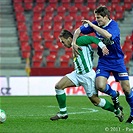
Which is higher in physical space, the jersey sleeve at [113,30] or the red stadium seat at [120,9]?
the jersey sleeve at [113,30]

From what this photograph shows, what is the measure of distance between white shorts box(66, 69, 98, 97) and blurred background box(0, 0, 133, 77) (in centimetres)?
1326

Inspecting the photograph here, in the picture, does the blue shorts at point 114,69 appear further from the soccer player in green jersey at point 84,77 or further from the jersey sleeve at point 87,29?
the jersey sleeve at point 87,29

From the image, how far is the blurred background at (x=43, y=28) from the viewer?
2442 centimetres

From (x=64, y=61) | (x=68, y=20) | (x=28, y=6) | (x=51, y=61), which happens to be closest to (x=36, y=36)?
(x=68, y=20)

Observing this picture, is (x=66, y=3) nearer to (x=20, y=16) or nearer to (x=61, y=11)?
(x=61, y=11)

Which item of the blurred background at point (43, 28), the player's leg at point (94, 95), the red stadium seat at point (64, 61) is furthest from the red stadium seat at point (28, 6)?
the player's leg at point (94, 95)

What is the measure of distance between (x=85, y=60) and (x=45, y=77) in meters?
→ 11.1

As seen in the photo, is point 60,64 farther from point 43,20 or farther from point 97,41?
point 97,41

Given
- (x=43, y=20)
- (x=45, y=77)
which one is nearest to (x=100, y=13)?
(x=45, y=77)

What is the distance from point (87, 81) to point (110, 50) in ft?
2.51

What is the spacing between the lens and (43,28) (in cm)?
2683

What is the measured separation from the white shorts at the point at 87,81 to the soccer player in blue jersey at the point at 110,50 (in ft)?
0.72

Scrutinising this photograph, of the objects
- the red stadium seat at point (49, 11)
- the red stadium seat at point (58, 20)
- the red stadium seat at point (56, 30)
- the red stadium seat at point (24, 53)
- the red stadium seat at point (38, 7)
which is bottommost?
the red stadium seat at point (24, 53)

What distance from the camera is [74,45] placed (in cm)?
931
